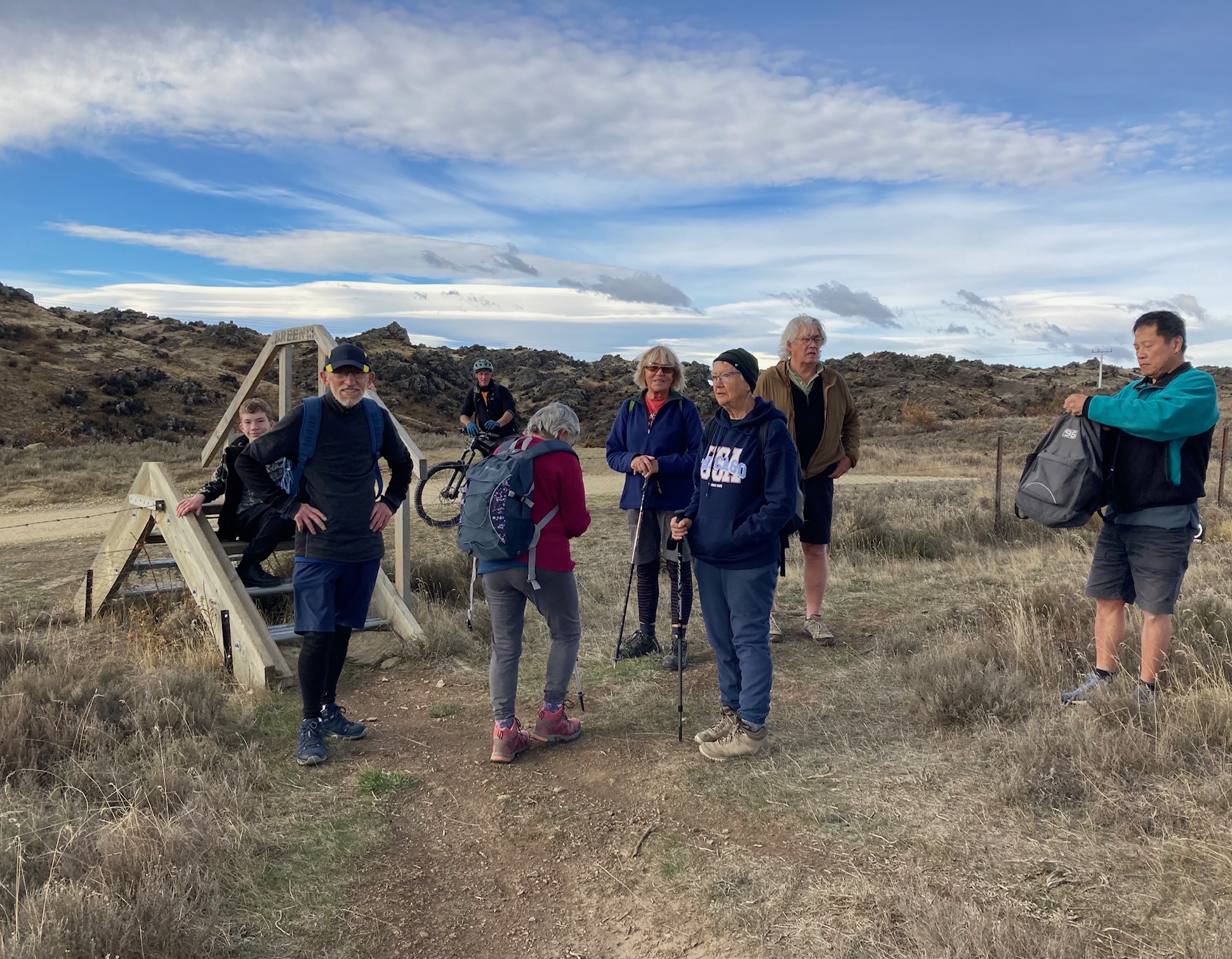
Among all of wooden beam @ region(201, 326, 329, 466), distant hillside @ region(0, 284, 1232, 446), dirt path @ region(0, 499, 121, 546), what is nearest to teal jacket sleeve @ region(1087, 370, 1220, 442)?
wooden beam @ region(201, 326, 329, 466)

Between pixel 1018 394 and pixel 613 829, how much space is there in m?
56.0

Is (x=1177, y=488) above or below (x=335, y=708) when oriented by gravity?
above

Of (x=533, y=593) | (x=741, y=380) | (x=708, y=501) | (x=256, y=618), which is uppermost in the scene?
(x=741, y=380)

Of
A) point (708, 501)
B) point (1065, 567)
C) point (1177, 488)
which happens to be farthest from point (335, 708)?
point (1065, 567)

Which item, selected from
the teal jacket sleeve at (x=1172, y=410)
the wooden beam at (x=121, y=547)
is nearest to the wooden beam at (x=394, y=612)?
the wooden beam at (x=121, y=547)

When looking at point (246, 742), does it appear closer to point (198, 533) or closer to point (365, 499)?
point (365, 499)

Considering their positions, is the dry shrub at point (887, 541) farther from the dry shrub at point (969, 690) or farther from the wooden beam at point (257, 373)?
the wooden beam at point (257, 373)

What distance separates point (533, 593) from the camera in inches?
159

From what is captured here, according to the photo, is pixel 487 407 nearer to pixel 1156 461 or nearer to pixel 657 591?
pixel 657 591

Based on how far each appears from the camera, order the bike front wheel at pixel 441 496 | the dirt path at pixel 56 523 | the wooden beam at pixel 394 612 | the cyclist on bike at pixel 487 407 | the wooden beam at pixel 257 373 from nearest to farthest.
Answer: the wooden beam at pixel 394 612, the wooden beam at pixel 257 373, the bike front wheel at pixel 441 496, the cyclist on bike at pixel 487 407, the dirt path at pixel 56 523

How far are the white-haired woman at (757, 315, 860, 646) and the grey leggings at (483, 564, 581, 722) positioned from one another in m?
1.80

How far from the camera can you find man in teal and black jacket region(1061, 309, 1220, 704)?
12.2 ft

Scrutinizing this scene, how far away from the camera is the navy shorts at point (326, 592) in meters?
4.09

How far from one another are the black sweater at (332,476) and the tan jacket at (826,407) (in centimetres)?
253
